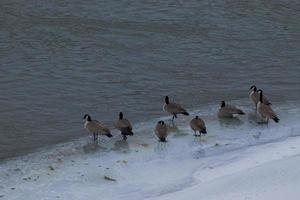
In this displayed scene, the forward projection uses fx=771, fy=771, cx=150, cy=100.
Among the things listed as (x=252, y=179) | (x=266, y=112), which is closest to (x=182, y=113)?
(x=266, y=112)

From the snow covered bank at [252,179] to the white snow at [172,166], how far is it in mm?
12

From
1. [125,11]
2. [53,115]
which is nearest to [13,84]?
[53,115]

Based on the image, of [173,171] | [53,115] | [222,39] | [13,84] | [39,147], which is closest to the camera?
[173,171]

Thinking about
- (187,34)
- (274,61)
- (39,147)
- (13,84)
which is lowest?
(39,147)

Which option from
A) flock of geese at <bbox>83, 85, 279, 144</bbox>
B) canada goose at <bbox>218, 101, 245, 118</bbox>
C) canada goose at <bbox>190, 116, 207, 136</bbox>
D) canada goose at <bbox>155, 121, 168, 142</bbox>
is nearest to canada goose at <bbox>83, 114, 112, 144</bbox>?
flock of geese at <bbox>83, 85, 279, 144</bbox>

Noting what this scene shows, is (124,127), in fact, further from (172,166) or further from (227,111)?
(227,111)

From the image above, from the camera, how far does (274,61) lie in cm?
2002

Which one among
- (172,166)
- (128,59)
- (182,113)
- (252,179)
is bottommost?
(252,179)

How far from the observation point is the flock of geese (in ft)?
45.0

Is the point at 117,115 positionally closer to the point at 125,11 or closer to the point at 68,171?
the point at 68,171

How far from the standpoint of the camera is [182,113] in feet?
49.5

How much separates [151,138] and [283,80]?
5.65 m

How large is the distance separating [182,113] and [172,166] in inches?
118

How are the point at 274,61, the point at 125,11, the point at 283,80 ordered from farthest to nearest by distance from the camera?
the point at 125,11
the point at 274,61
the point at 283,80
